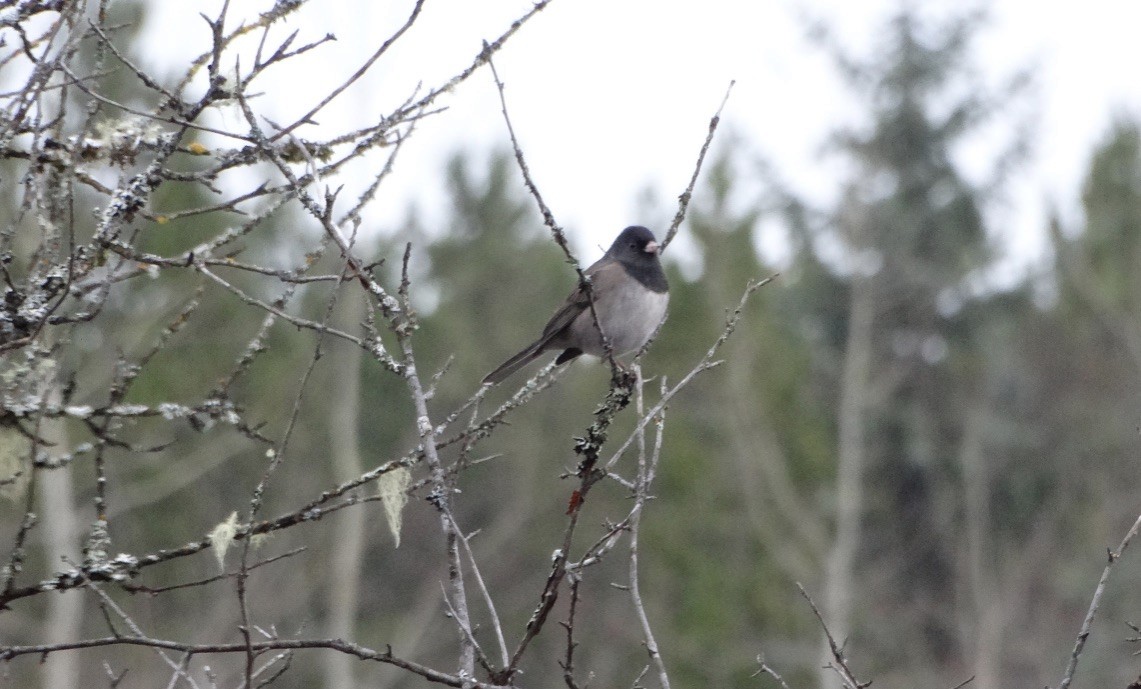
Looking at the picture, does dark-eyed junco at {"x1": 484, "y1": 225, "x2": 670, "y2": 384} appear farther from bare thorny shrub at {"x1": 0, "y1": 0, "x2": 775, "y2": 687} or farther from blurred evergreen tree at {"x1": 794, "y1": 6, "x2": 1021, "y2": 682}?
blurred evergreen tree at {"x1": 794, "y1": 6, "x2": 1021, "y2": 682}

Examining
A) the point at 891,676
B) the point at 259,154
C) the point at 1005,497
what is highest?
the point at 1005,497

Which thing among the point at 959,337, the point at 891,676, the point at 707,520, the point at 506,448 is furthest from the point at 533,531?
the point at 959,337

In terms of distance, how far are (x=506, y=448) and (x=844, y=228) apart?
19.0 ft

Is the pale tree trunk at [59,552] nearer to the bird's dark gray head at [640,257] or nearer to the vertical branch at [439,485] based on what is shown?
the bird's dark gray head at [640,257]

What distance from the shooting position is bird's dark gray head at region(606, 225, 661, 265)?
217 inches

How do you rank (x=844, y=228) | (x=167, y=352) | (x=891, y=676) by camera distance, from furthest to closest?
(x=891, y=676), (x=844, y=228), (x=167, y=352)

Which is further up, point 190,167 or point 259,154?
point 190,167

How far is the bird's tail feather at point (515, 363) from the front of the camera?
4.71 metres

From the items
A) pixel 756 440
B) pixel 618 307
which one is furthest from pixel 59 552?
pixel 618 307

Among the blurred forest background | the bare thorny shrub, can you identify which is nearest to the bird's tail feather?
the bare thorny shrub

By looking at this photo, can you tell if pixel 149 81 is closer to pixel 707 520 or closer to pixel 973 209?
pixel 707 520

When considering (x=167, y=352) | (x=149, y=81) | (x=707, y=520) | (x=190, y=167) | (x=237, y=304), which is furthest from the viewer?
(x=707, y=520)

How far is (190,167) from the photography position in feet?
39.1

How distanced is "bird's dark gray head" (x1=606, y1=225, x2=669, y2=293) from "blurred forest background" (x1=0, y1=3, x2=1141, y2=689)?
342 inches
